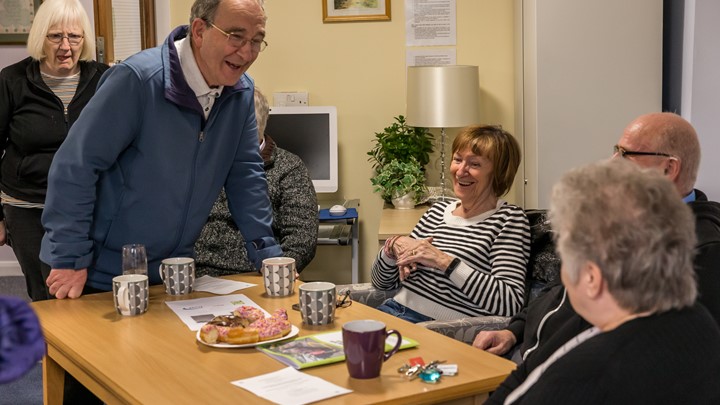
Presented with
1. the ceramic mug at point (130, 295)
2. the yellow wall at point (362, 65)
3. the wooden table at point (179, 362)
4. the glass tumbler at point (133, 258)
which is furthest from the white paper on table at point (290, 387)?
the yellow wall at point (362, 65)

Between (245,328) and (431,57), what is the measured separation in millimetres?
2997

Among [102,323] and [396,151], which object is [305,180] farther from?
[102,323]

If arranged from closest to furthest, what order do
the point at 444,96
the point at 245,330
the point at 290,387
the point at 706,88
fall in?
the point at 290,387 → the point at 245,330 → the point at 706,88 → the point at 444,96

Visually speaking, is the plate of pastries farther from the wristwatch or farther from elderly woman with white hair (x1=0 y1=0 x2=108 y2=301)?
elderly woman with white hair (x1=0 y1=0 x2=108 y2=301)

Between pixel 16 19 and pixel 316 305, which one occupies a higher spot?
pixel 16 19

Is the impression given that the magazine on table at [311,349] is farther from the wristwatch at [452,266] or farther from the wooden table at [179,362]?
the wristwatch at [452,266]

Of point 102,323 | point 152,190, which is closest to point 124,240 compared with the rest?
point 152,190

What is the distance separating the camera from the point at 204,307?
2.12 metres

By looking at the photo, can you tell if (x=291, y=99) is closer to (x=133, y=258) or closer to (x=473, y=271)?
(x=473, y=271)

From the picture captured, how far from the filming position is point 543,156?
372 centimetres

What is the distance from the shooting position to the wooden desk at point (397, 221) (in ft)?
12.2

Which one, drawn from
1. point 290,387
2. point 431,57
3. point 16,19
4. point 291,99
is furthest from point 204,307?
point 16,19

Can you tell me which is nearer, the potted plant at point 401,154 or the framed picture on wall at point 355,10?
the potted plant at point 401,154

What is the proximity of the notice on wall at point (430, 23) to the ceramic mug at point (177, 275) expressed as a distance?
2645 mm
